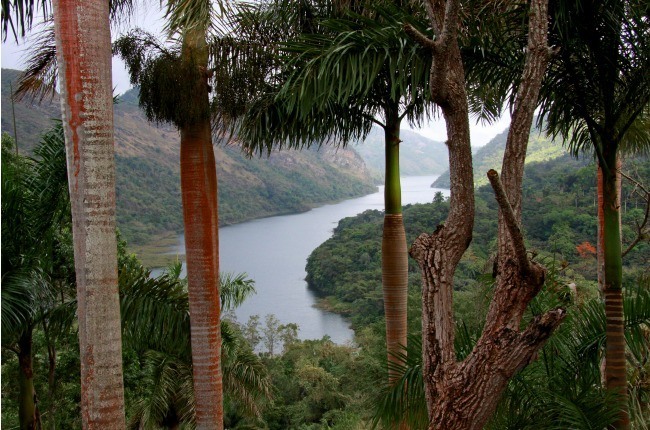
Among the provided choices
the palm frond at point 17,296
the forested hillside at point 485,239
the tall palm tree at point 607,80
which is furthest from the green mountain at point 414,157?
the tall palm tree at point 607,80

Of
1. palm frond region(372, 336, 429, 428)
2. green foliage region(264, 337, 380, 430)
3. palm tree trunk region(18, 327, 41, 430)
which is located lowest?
green foliage region(264, 337, 380, 430)

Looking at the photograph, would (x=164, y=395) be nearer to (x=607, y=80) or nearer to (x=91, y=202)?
(x=91, y=202)

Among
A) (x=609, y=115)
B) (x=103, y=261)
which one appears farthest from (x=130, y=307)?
(x=609, y=115)

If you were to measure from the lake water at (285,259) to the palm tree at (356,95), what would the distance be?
57.0ft

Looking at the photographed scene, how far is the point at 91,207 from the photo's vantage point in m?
2.61

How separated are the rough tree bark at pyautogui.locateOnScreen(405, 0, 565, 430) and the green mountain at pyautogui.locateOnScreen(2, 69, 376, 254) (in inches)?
629

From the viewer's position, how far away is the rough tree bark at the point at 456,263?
268 cm

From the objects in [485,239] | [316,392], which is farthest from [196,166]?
[485,239]

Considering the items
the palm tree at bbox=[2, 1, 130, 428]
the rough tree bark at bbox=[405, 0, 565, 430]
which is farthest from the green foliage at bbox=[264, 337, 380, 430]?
the palm tree at bbox=[2, 1, 130, 428]

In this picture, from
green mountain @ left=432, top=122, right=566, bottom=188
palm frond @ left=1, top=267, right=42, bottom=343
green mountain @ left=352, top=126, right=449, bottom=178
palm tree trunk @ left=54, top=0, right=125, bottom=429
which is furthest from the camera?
green mountain @ left=352, top=126, right=449, bottom=178

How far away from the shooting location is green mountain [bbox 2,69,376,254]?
3198cm

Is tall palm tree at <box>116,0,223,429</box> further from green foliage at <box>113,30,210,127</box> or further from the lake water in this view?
the lake water

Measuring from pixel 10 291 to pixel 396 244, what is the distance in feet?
9.62

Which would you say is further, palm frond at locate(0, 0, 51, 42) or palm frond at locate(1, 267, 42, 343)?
palm frond at locate(1, 267, 42, 343)
